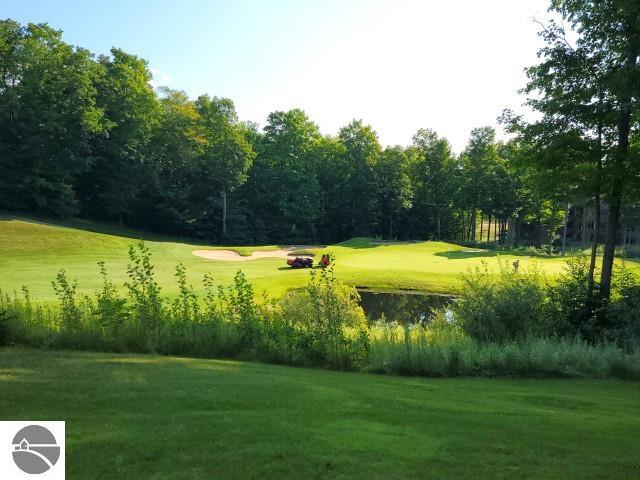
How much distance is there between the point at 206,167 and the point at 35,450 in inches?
2483

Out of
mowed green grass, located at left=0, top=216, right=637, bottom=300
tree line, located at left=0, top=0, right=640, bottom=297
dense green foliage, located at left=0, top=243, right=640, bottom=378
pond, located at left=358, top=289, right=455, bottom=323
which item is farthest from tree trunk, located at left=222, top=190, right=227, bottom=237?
dense green foliage, located at left=0, top=243, right=640, bottom=378

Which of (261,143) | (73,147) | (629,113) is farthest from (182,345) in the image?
(261,143)

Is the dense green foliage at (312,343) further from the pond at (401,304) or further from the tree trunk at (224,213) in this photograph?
the tree trunk at (224,213)

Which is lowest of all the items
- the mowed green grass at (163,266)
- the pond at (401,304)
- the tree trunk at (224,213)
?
the pond at (401,304)

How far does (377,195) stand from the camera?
74062 millimetres

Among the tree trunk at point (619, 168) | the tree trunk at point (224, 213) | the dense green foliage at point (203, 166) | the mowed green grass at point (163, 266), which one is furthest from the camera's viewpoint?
the tree trunk at point (224, 213)

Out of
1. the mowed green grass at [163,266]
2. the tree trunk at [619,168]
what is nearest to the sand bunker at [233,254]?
the mowed green grass at [163,266]

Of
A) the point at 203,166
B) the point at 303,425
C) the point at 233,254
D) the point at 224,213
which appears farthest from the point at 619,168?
the point at 203,166

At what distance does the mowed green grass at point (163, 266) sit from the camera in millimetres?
21219

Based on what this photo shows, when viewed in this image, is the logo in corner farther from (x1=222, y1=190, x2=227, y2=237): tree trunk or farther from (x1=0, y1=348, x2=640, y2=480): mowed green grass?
(x1=222, y1=190, x2=227, y2=237): tree trunk

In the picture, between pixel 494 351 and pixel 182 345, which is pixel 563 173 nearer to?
pixel 494 351

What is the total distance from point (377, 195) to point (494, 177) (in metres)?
16.9

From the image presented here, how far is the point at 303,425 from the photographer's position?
4.46 meters

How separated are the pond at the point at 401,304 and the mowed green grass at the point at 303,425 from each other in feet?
42.3
